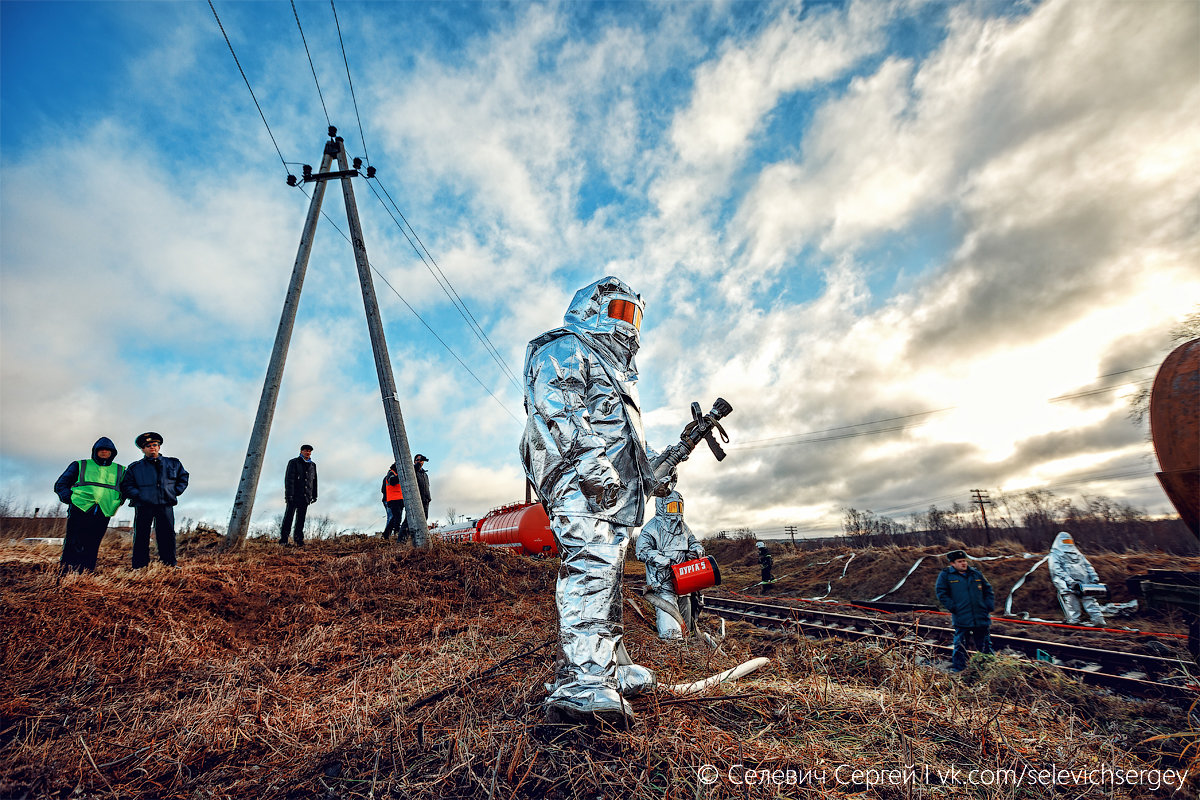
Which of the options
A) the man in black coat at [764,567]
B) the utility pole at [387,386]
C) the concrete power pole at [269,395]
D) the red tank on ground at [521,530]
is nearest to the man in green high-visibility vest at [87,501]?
the concrete power pole at [269,395]

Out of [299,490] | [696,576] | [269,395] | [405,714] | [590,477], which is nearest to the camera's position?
[405,714]

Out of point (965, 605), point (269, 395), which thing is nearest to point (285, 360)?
point (269, 395)

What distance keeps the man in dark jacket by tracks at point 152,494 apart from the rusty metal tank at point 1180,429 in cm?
1051

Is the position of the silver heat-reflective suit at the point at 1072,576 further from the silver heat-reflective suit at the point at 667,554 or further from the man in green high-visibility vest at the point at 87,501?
the man in green high-visibility vest at the point at 87,501

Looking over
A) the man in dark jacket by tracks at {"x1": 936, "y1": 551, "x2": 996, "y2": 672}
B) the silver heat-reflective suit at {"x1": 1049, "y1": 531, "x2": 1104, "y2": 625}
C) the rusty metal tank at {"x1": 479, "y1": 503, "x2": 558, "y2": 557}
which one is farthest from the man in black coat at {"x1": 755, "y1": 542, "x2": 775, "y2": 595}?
the man in dark jacket by tracks at {"x1": 936, "y1": 551, "x2": 996, "y2": 672}

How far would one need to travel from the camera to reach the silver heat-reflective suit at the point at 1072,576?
34.8 feet

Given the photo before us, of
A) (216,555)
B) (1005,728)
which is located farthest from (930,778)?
(216,555)

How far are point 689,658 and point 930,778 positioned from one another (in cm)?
198

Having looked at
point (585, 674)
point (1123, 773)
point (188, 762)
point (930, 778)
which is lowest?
point (1123, 773)

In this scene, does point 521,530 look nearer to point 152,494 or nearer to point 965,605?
point 152,494

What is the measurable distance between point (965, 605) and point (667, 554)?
13.8 feet

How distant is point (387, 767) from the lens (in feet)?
7.30

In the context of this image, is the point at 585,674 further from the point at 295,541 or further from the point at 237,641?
the point at 295,541

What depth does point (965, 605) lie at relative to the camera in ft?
24.0
